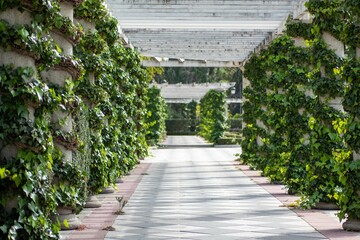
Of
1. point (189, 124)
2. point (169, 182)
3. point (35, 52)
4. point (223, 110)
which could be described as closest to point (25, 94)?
point (35, 52)

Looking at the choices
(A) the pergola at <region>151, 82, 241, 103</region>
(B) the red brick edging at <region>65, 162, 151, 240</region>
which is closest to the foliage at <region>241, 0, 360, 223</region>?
(B) the red brick edging at <region>65, 162, 151, 240</region>

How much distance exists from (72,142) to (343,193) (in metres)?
3.03

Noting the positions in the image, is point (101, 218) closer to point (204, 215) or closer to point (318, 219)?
point (204, 215)

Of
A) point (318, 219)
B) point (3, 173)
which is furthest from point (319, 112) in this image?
point (3, 173)

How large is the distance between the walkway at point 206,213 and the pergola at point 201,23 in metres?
3.27

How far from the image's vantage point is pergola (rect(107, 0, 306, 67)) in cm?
1422

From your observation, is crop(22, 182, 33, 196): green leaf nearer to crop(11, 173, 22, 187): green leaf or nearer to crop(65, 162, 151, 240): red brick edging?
crop(11, 173, 22, 187): green leaf

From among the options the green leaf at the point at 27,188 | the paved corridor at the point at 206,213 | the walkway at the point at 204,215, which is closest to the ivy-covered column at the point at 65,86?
the walkway at the point at 204,215

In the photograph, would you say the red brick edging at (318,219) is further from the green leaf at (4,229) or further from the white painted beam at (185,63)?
the white painted beam at (185,63)

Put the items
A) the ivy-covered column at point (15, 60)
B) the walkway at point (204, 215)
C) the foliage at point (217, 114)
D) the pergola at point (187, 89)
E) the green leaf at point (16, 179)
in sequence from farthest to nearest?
the pergola at point (187, 89)
the foliage at point (217, 114)
the walkway at point (204, 215)
the ivy-covered column at point (15, 60)
the green leaf at point (16, 179)

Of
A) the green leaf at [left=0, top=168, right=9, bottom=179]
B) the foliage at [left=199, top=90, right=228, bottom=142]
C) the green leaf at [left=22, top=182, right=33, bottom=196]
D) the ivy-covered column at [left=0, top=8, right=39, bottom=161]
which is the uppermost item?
the ivy-covered column at [left=0, top=8, right=39, bottom=161]

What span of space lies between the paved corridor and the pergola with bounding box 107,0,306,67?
10.7 ft

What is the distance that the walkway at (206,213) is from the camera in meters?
8.42

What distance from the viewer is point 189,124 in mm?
59844
